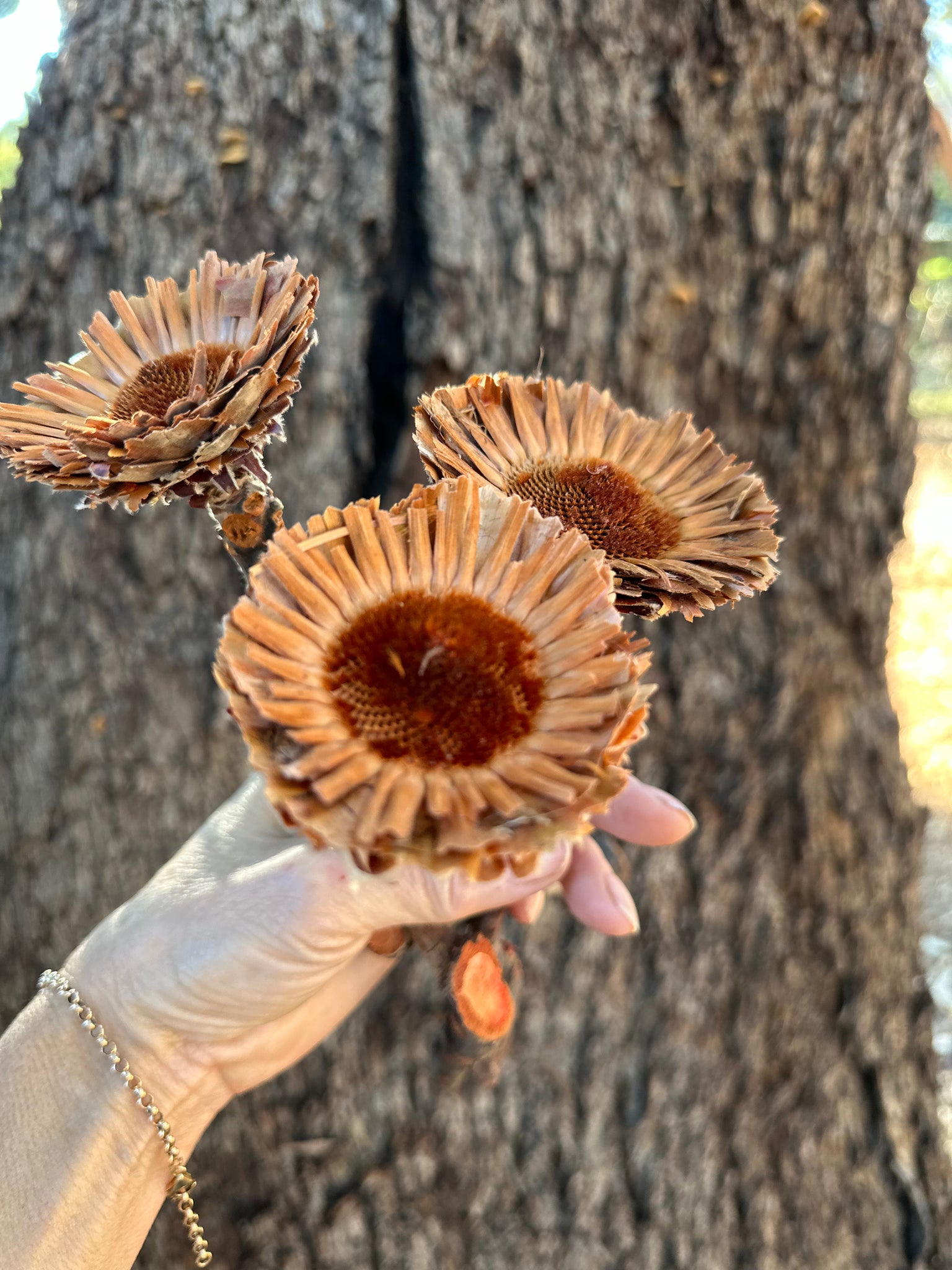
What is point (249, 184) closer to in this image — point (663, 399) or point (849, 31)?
point (663, 399)

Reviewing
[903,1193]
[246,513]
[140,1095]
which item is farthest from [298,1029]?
[903,1193]

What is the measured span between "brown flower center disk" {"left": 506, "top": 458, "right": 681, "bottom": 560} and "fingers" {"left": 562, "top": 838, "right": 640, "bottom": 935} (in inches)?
15.1

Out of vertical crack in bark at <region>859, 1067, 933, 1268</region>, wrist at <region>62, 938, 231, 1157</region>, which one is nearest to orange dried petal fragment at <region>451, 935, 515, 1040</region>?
wrist at <region>62, 938, 231, 1157</region>

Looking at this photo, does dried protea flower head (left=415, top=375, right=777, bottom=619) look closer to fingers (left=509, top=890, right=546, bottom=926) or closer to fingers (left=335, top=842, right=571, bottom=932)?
fingers (left=335, top=842, right=571, bottom=932)

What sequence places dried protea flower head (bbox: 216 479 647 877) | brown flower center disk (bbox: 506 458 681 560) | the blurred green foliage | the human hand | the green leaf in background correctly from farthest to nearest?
the blurred green foliage → the green leaf in background → the human hand → brown flower center disk (bbox: 506 458 681 560) → dried protea flower head (bbox: 216 479 647 877)

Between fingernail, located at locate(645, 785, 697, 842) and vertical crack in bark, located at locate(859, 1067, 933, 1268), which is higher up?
fingernail, located at locate(645, 785, 697, 842)

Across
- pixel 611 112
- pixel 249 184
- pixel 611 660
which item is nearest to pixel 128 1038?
pixel 611 660

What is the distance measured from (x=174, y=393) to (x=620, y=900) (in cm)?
67

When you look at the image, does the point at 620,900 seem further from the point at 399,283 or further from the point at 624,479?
the point at 399,283

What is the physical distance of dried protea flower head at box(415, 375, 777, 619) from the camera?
1.99ft

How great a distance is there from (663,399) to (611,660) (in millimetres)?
989

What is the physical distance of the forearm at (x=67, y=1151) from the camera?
2.84 ft

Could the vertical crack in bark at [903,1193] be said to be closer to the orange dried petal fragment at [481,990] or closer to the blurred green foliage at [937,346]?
the orange dried petal fragment at [481,990]

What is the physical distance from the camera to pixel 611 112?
1.28 metres
